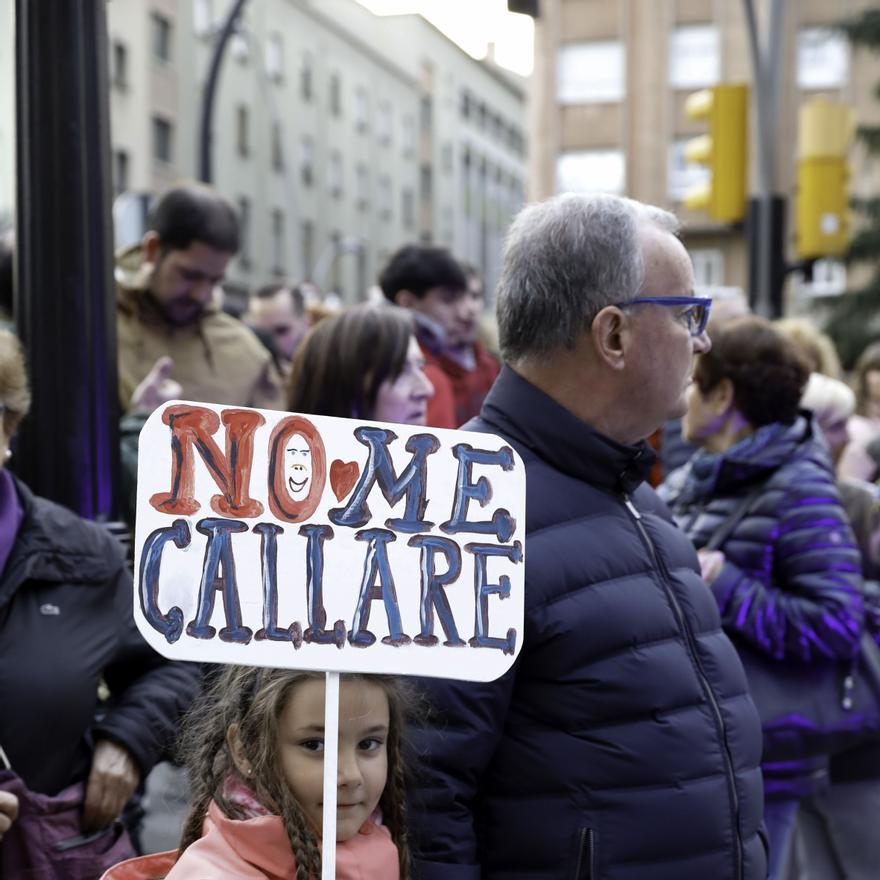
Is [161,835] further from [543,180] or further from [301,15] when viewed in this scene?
[301,15]

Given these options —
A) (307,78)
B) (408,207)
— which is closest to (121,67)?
(307,78)

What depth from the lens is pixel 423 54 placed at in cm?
6862

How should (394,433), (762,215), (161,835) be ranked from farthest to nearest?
(762,215)
(161,835)
(394,433)

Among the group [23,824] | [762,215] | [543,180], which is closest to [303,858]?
[23,824]

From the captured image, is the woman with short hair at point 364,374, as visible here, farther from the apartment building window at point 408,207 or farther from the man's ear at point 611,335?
the apartment building window at point 408,207

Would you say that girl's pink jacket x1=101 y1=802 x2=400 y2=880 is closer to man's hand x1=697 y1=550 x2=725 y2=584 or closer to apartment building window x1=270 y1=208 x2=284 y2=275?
man's hand x1=697 y1=550 x2=725 y2=584

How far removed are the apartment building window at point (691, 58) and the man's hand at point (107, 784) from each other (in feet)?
141

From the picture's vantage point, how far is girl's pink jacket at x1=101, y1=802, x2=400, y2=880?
90.4 inches

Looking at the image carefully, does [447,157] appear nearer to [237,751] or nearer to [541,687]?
[541,687]

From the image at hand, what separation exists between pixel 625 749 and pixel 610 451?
53 centimetres

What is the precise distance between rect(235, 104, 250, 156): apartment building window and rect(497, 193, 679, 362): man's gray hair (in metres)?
47.0

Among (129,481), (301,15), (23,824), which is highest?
(301,15)

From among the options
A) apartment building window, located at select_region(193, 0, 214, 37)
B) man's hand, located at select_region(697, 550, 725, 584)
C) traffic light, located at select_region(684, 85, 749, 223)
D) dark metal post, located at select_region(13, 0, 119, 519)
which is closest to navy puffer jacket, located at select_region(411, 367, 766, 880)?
man's hand, located at select_region(697, 550, 725, 584)

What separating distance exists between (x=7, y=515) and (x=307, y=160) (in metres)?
54.6
